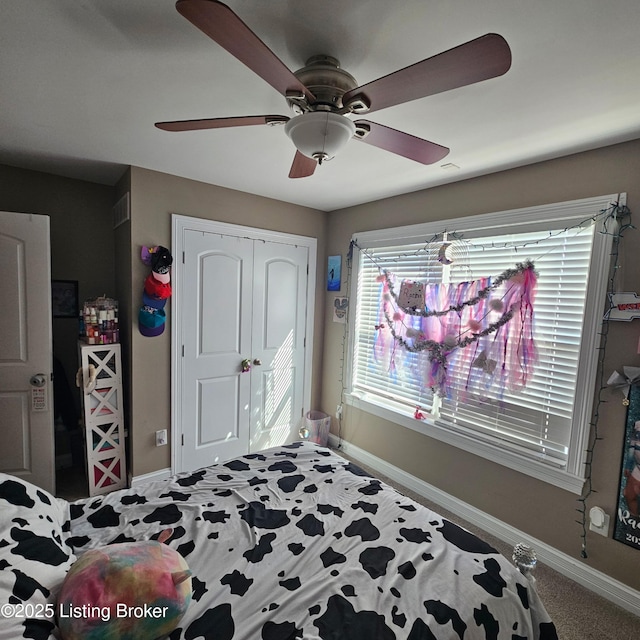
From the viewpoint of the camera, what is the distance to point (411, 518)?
1567 millimetres

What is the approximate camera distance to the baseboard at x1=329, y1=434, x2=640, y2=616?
1856 millimetres

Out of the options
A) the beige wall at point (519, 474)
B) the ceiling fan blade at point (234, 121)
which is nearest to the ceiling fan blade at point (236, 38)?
the ceiling fan blade at point (234, 121)

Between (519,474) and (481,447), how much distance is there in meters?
0.27

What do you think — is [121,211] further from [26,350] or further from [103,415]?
[103,415]

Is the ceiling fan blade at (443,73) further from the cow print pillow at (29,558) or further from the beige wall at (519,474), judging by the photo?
the cow print pillow at (29,558)

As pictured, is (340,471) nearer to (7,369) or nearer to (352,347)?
(352,347)

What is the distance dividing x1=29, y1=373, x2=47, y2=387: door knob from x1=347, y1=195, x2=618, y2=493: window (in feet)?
8.61

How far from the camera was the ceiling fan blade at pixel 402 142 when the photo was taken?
132cm

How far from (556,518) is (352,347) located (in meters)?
1.98

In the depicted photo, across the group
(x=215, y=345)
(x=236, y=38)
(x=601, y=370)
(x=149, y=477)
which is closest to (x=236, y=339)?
(x=215, y=345)

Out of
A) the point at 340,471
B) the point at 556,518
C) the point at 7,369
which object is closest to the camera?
the point at 340,471

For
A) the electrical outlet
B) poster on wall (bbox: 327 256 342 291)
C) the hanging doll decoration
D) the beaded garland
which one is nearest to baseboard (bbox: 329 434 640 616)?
the electrical outlet

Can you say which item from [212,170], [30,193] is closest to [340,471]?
[212,170]

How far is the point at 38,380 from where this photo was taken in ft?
7.90
